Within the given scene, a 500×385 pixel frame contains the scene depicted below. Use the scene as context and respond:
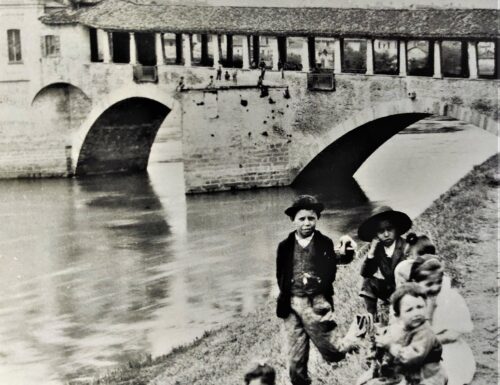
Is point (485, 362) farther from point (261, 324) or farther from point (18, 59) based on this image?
point (18, 59)

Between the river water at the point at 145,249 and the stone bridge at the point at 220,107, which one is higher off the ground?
the stone bridge at the point at 220,107

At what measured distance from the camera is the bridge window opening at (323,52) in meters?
19.5

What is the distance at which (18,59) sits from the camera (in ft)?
75.7

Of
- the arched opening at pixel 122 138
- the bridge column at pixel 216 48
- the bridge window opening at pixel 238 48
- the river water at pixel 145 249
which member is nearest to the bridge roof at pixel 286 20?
the bridge column at pixel 216 48

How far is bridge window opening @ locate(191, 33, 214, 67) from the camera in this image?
21016mm

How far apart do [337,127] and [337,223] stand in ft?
9.97

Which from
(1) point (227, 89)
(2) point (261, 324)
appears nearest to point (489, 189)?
(2) point (261, 324)

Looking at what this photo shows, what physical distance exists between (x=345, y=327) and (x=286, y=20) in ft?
37.3

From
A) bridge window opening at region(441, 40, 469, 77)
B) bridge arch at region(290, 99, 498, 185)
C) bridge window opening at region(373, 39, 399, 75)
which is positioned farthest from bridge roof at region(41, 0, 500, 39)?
bridge window opening at region(441, 40, 469, 77)

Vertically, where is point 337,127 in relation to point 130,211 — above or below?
above

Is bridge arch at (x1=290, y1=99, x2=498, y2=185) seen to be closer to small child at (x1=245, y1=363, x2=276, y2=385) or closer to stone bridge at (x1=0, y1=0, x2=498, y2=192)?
stone bridge at (x1=0, y1=0, x2=498, y2=192)

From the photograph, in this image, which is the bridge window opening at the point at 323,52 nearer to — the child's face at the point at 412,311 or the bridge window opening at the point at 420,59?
the bridge window opening at the point at 420,59

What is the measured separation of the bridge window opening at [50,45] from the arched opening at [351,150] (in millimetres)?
6760

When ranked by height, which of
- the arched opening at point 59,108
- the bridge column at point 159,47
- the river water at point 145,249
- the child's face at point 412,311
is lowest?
the river water at point 145,249
